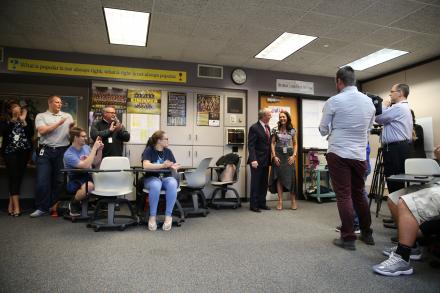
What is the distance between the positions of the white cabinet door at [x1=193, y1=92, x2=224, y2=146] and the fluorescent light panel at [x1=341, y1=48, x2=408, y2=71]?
2.77 m

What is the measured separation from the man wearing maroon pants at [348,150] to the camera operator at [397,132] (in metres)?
0.77

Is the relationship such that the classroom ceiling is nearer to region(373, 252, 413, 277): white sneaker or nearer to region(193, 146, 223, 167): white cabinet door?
region(193, 146, 223, 167): white cabinet door

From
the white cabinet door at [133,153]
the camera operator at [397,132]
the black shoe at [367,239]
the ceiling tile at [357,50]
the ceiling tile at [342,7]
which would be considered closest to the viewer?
the black shoe at [367,239]

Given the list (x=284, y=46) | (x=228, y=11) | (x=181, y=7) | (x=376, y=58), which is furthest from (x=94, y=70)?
(x=376, y=58)

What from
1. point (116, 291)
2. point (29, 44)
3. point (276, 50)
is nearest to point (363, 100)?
point (116, 291)

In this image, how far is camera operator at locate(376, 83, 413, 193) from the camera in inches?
124

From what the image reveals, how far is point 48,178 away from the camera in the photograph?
3.91 m

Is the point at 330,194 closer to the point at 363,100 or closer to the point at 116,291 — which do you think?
the point at 363,100

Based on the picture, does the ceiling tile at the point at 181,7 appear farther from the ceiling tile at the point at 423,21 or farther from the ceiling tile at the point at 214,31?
the ceiling tile at the point at 423,21

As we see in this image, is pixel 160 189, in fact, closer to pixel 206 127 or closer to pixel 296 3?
pixel 206 127

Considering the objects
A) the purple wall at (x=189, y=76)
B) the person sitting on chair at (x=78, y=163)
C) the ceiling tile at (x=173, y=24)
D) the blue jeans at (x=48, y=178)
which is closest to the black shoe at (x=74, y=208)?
the person sitting on chair at (x=78, y=163)

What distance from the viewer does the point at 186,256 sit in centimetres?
230

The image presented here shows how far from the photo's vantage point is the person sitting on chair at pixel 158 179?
10.4ft

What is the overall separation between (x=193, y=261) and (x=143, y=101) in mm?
3752
